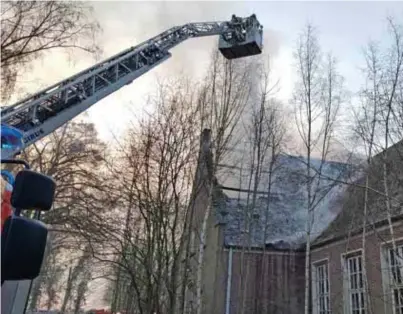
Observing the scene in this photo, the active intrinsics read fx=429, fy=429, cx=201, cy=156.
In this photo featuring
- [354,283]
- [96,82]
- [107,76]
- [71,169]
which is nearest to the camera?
[96,82]

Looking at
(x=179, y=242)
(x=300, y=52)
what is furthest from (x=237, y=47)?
(x=179, y=242)

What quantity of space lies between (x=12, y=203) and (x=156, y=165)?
12.2 metres

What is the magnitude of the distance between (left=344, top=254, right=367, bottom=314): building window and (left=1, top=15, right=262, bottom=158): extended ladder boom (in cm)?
760

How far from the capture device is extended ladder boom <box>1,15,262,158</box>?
7129 millimetres

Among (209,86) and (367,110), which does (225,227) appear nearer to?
(209,86)

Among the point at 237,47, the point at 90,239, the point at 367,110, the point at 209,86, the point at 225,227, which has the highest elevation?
the point at 209,86

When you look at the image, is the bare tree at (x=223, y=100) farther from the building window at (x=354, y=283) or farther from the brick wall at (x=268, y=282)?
the building window at (x=354, y=283)

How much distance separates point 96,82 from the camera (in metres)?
8.53

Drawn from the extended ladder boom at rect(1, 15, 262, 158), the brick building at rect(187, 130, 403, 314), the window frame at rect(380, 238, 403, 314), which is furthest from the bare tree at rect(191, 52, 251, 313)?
the window frame at rect(380, 238, 403, 314)

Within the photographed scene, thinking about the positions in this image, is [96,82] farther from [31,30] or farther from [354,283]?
[354,283]

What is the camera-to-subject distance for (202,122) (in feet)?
49.8

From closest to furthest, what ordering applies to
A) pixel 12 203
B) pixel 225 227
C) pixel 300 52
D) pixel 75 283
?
pixel 12 203
pixel 300 52
pixel 225 227
pixel 75 283

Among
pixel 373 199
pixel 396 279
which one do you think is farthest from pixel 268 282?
pixel 373 199

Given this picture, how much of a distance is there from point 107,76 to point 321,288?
1156 centimetres
